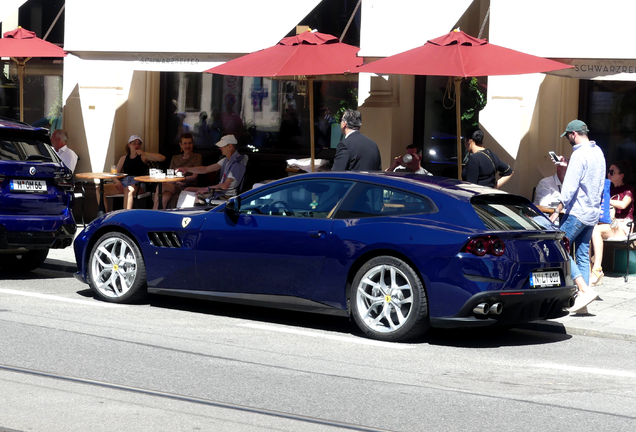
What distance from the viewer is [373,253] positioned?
7.62 metres

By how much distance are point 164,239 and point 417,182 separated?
2415 mm

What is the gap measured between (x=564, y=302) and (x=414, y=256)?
1.41m

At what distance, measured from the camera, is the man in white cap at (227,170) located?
46.4ft

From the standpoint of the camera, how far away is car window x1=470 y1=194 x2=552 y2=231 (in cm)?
744

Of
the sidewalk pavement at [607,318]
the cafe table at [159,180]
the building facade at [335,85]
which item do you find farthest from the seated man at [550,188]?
the cafe table at [159,180]

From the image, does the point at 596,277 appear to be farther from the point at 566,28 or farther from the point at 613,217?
the point at 566,28

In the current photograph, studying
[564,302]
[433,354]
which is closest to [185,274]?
[433,354]

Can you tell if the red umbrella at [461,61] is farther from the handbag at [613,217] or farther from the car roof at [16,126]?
the car roof at [16,126]

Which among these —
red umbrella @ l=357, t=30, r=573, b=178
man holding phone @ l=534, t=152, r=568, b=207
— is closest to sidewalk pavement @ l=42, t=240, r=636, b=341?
man holding phone @ l=534, t=152, r=568, b=207

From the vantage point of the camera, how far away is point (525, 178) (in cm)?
1275

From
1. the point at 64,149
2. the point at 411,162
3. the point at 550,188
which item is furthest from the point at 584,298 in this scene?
the point at 64,149

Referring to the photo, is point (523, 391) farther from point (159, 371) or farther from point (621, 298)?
point (621, 298)

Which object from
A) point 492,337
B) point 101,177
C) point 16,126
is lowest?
point 492,337

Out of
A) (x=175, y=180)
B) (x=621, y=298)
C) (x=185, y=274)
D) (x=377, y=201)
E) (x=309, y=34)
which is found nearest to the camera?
(x=377, y=201)
